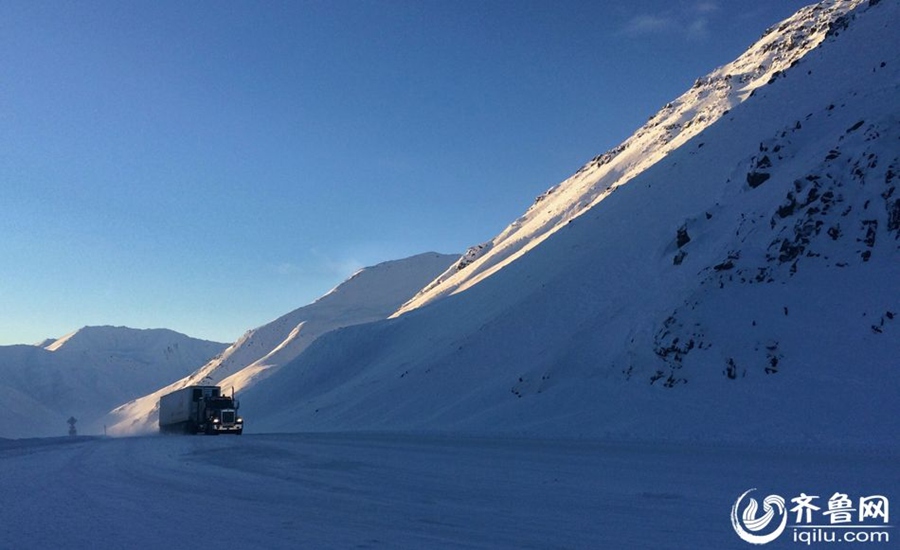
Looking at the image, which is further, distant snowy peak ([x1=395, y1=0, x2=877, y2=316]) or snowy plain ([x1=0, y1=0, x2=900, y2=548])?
distant snowy peak ([x1=395, y1=0, x2=877, y2=316])

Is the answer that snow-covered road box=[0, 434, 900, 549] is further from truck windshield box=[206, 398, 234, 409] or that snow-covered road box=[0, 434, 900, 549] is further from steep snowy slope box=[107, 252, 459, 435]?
steep snowy slope box=[107, 252, 459, 435]

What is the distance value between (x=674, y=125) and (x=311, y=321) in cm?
8398

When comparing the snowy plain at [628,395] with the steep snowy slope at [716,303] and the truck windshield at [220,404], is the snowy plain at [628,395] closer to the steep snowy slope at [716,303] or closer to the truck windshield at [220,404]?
the steep snowy slope at [716,303]

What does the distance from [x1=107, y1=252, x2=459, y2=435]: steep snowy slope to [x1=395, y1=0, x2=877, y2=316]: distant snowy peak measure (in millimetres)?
43236

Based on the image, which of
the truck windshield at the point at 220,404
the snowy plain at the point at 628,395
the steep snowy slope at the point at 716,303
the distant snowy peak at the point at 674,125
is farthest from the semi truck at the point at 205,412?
the distant snowy peak at the point at 674,125

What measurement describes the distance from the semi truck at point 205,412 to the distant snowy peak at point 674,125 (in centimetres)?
3723

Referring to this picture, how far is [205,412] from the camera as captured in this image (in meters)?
49.3

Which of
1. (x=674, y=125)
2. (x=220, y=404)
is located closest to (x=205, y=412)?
(x=220, y=404)

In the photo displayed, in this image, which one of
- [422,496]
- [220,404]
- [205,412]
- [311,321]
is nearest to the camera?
[422,496]

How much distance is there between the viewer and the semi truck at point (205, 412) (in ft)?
156

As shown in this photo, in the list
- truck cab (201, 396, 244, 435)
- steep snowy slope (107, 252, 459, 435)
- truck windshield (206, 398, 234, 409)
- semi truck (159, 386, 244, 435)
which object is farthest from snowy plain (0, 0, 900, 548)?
steep snowy slope (107, 252, 459, 435)

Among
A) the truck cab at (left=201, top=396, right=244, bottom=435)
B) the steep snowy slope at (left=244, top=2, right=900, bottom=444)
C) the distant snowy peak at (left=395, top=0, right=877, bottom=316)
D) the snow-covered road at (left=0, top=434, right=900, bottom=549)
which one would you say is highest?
the distant snowy peak at (left=395, top=0, right=877, bottom=316)

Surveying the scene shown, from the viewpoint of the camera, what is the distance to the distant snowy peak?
76500 millimetres

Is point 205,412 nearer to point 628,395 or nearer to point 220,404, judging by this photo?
point 220,404
